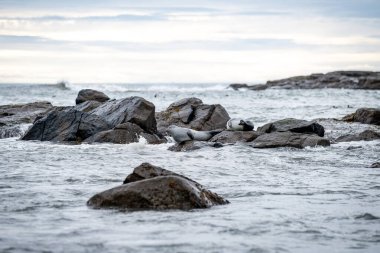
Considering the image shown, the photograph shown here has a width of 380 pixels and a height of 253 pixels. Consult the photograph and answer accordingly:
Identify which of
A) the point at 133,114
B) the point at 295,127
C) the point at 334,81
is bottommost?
the point at 334,81

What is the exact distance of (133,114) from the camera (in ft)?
56.7

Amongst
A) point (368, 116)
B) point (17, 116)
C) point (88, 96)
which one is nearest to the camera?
point (368, 116)

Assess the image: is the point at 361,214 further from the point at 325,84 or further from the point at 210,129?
the point at 325,84

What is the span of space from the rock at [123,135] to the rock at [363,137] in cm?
567

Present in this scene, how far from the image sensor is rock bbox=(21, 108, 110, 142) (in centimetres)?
1702

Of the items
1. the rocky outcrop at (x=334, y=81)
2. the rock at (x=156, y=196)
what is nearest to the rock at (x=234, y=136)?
the rock at (x=156, y=196)

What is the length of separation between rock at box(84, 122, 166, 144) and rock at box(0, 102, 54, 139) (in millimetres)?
3940

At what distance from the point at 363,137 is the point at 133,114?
272 inches

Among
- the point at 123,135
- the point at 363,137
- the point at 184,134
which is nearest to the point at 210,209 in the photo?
the point at 184,134

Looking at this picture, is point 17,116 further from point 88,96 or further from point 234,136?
point 234,136

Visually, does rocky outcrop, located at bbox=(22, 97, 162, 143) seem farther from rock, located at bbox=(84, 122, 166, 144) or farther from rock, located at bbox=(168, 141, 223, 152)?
rock, located at bbox=(168, 141, 223, 152)

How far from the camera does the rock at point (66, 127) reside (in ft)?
55.8

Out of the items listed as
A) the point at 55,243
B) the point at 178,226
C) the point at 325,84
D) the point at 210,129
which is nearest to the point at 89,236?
the point at 55,243

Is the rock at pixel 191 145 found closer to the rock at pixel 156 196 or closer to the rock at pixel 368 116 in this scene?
the rock at pixel 156 196
